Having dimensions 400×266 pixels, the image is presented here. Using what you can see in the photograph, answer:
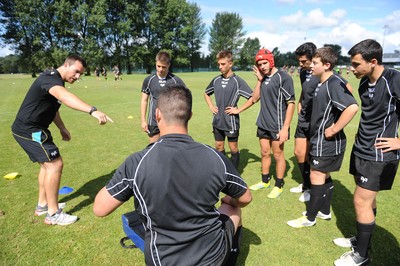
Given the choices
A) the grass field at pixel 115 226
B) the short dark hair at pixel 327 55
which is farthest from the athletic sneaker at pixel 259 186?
the short dark hair at pixel 327 55

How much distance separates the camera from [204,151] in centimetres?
206

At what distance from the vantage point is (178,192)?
1.96 m

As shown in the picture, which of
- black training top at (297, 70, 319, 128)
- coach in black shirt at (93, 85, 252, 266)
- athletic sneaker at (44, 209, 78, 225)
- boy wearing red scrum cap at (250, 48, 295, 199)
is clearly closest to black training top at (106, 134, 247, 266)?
coach in black shirt at (93, 85, 252, 266)

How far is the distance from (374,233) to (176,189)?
3.60 metres

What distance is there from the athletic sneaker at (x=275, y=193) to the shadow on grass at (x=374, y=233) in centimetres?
95

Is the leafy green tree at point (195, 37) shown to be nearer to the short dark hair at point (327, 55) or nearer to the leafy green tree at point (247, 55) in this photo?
the leafy green tree at point (247, 55)

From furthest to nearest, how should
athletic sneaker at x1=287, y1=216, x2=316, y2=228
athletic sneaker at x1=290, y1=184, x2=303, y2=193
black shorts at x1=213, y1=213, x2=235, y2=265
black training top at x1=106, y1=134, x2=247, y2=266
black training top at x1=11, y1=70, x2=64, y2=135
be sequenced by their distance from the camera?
athletic sneaker at x1=290, y1=184, x2=303, y2=193
athletic sneaker at x1=287, y1=216, x2=316, y2=228
black training top at x1=11, y1=70, x2=64, y2=135
black shorts at x1=213, y1=213, x2=235, y2=265
black training top at x1=106, y1=134, x2=247, y2=266

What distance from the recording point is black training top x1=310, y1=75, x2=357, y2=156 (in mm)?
3627

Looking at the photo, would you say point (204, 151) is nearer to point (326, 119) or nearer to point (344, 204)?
point (326, 119)

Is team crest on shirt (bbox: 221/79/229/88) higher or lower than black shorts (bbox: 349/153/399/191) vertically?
higher

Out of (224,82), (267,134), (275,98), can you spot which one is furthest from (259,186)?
(224,82)

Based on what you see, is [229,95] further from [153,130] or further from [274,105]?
[153,130]

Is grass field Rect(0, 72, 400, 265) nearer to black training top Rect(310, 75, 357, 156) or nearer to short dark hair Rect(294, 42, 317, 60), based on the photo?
black training top Rect(310, 75, 357, 156)

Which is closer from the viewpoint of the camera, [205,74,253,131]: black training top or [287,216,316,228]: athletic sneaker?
[287,216,316,228]: athletic sneaker
